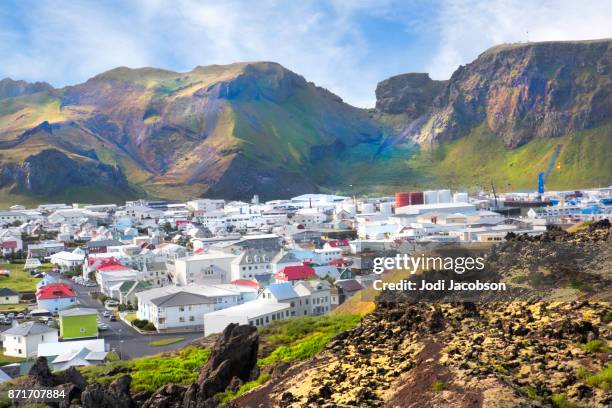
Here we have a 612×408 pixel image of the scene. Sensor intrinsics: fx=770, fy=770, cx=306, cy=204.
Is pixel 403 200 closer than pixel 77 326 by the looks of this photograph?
No

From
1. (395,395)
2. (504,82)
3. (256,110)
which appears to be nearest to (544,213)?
(395,395)

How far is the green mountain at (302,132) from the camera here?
13300 centimetres

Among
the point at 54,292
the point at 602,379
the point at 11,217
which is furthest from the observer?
the point at 11,217

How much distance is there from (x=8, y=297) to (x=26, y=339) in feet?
48.3

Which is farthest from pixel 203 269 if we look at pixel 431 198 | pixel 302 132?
pixel 302 132

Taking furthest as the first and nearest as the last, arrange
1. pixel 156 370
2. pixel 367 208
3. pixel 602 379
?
1. pixel 367 208
2. pixel 156 370
3. pixel 602 379

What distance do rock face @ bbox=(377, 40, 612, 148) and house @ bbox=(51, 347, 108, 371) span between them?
130 meters

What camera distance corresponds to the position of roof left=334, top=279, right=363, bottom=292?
3762 cm

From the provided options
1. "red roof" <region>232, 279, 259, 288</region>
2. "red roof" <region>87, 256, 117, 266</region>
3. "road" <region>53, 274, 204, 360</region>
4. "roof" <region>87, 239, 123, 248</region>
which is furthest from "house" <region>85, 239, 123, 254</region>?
"red roof" <region>232, 279, 259, 288</region>

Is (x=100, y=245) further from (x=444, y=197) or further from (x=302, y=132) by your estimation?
(x=302, y=132)

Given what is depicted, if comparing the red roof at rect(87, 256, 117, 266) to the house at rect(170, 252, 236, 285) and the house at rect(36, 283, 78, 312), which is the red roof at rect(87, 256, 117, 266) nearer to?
the house at rect(170, 252, 236, 285)

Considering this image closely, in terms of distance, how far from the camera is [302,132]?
17688 cm

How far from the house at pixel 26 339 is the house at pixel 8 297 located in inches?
502

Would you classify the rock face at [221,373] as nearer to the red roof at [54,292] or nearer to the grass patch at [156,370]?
the grass patch at [156,370]
